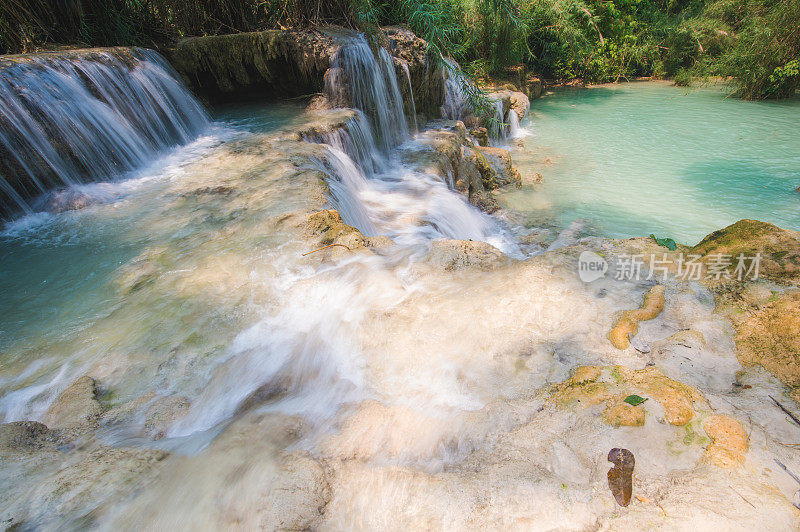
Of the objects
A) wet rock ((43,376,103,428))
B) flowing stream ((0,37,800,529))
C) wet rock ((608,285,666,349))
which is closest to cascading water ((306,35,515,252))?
flowing stream ((0,37,800,529))

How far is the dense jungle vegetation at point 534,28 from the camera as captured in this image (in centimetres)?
590

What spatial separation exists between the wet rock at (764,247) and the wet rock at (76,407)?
358 centimetres

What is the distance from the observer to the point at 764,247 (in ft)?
7.59

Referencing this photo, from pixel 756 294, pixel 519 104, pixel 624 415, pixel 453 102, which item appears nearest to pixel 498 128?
pixel 453 102

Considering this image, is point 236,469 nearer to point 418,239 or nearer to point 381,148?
point 418,239

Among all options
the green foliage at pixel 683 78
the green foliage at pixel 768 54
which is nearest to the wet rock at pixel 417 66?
the green foliage at pixel 768 54

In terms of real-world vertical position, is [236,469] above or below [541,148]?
above

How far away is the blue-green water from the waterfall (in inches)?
215

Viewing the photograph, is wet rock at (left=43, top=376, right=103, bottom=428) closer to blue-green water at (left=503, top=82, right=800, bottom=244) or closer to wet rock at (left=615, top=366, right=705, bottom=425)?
wet rock at (left=615, top=366, right=705, bottom=425)

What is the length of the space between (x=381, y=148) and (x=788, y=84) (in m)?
12.0

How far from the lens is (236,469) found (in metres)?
1.55

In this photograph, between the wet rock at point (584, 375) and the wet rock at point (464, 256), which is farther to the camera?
the wet rock at point (464, 256)

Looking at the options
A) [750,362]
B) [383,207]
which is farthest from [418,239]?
[750,362]

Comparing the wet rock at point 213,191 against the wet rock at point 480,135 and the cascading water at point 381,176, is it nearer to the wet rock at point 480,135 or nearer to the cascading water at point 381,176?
the cascading water at point 381,176
